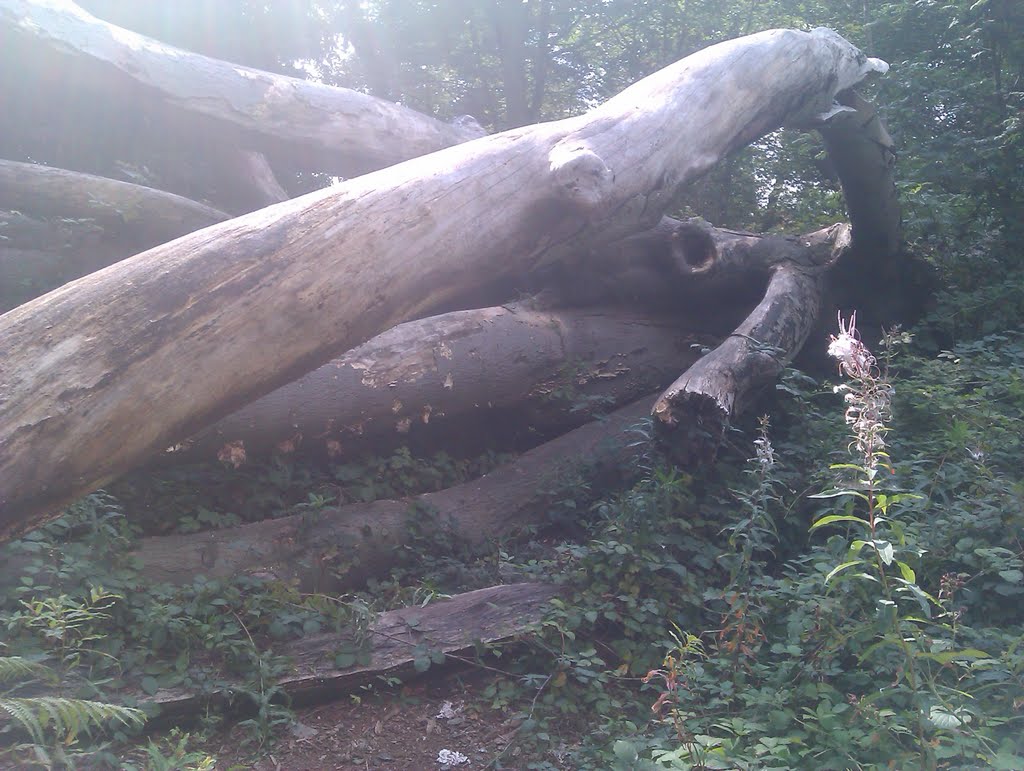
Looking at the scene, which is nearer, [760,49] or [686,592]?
[686,592]

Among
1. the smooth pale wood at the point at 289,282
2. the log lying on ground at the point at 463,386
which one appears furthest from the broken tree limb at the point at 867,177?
the smooth pale wood at the point at 289,282

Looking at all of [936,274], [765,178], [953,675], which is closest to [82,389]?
[953,675]

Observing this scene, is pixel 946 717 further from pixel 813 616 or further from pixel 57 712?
pixel 57 712

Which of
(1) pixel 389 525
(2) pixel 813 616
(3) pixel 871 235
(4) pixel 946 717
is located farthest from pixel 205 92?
(4) pixel 946 717

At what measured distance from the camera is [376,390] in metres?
5.05

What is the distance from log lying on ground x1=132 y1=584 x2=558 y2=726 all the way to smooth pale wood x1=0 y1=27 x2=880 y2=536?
0.84 m

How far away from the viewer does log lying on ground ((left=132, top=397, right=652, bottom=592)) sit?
403 centimetres

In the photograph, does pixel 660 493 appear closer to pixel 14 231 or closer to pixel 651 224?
pixel 651 224

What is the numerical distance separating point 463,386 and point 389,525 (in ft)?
3.89

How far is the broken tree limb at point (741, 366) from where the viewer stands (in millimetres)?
4246

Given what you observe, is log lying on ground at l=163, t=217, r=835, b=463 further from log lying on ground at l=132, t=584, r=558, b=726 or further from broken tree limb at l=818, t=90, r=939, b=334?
log lying on ground at l=132, t=584, r=558, b=726

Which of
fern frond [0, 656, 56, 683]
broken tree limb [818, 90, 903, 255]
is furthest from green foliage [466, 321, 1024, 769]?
broken tree limb [818, 90, 903, 255]

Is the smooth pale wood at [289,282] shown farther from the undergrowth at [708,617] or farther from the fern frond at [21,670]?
the undergrowth at [708,617]

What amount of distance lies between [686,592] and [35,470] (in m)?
2.40
